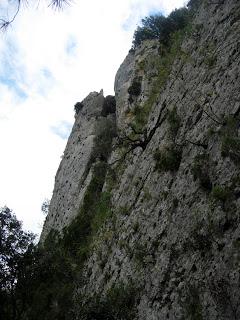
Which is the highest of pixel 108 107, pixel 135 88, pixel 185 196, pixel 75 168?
pixel 108 107

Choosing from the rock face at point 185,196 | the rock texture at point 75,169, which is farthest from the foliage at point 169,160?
the rock texture at point 75,169

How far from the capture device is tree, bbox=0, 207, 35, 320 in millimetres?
15437

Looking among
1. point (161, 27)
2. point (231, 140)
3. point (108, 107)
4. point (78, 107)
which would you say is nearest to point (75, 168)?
point (108, 107)

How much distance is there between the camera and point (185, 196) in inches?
442

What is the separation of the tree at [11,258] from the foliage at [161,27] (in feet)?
55.4

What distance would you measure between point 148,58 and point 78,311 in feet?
63.9

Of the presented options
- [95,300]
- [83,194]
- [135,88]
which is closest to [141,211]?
[95,300]

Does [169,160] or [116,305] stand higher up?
[169,160]

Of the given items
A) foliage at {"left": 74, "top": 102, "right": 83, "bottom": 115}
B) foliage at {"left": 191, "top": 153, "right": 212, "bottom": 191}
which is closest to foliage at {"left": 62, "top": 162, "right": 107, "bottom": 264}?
foliage at {"left": 191, "top": 153, "right": 212, "bottom": 191}

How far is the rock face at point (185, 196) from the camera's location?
8.56 metres

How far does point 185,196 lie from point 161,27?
2131 cm

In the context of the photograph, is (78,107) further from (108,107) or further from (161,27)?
(161,27)

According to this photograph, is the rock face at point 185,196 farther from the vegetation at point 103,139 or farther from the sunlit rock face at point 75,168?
the vegetation at point 103,139

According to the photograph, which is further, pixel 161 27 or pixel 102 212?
pixel 161 27
